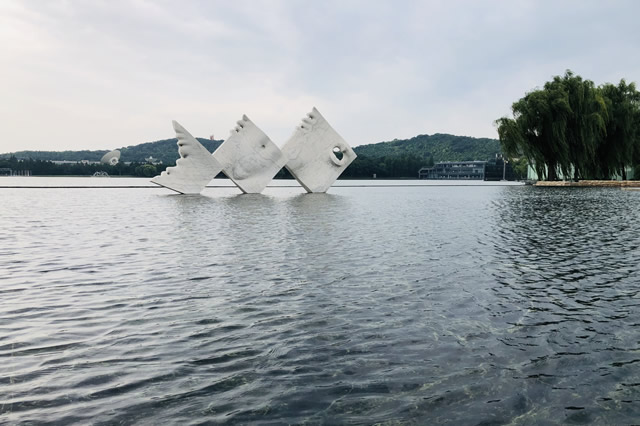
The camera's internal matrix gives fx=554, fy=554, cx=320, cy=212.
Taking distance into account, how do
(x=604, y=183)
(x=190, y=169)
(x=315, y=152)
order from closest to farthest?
(x=190, y=169), (x=315, y=152), (x=604, y=183)

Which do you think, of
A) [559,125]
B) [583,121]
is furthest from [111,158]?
[583,121]

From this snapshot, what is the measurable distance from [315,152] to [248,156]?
4.75 metres

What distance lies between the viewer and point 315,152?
116ft

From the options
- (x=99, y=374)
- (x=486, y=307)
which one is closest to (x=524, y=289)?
(x=486, y=307)

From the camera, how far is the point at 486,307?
6172 mm

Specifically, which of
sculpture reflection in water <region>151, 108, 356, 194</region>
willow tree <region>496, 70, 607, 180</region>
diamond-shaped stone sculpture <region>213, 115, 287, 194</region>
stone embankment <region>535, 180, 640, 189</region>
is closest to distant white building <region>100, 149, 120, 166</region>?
sculpture reflection in water <region>151, 108, 356, 194</region>

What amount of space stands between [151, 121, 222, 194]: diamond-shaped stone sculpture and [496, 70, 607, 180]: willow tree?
2658 centimetres

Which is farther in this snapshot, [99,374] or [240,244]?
[240,244]

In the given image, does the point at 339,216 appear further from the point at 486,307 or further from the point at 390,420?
the point at 390,420

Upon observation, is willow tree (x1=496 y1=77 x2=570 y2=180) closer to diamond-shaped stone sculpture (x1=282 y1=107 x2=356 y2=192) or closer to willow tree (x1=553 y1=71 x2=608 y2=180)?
willow tree (x1=553 y1=71 x2=608 y2=180)

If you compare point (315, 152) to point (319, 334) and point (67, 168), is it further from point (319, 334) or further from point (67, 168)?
point (67, 168)

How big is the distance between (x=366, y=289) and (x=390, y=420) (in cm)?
361

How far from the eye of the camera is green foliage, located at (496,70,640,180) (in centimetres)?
4516

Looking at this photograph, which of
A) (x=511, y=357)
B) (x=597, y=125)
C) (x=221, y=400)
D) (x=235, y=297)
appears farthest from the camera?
(x=597, y=125)
